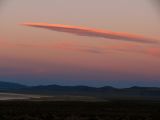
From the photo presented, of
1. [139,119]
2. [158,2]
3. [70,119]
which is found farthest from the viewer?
[139,119]

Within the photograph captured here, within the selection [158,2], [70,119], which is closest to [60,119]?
[70,119]

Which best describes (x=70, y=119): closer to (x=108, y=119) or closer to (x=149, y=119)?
(x=108, y=119)

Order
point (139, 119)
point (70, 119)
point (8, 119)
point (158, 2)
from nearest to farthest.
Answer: point (158, 2), point (8, 119), point (70, 119), point (139, 119)

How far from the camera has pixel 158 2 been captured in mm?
13477

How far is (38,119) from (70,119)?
238cm

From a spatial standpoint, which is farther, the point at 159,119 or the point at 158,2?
the point at 159,119

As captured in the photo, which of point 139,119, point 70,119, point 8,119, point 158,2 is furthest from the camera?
point 139,119

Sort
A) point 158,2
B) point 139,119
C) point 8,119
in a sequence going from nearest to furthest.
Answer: point 158,2, point 8,119, point 139,119

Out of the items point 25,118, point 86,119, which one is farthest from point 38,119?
point 86,119

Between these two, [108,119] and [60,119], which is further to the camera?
[108,119]

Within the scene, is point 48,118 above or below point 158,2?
below

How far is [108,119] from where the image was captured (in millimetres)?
36031

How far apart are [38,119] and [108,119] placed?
564 centimetres

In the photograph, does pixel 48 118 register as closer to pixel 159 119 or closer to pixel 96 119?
pixel 96 119
